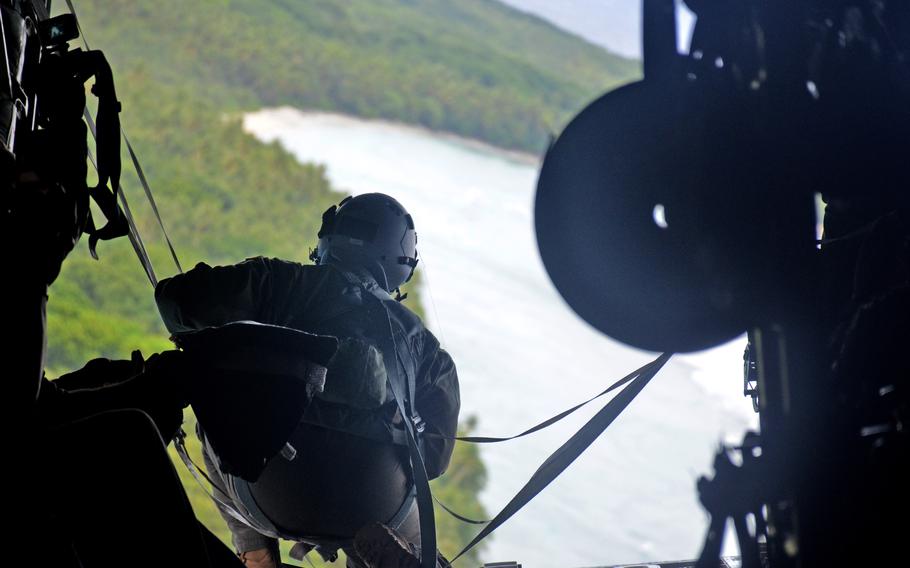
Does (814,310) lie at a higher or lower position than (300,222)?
higher

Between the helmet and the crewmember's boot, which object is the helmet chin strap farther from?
the crewmember's boot

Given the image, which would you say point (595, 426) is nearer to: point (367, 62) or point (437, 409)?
point (437, 409)

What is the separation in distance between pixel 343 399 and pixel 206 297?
73 centimetres

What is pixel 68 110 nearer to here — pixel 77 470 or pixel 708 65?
pixel 77 470

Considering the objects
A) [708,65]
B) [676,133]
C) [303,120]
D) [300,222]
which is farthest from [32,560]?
[303,120]

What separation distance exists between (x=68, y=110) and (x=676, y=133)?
6.43 ft

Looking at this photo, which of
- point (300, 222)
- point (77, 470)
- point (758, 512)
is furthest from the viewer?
point (300, 222)

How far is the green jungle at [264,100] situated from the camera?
1153 inches

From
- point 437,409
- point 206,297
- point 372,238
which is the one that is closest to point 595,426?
point 437,409

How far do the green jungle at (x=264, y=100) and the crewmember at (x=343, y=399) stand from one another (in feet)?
61.5

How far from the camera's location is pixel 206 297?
4.28m

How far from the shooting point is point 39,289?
8.17 feet

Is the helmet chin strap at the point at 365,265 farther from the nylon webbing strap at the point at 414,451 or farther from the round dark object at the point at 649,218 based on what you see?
the round dark object at the point at 649,218

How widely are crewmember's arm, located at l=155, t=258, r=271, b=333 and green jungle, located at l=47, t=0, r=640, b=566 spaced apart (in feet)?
63.0
